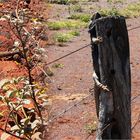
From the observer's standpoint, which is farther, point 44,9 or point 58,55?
point 44,9

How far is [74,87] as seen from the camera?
8.02 m

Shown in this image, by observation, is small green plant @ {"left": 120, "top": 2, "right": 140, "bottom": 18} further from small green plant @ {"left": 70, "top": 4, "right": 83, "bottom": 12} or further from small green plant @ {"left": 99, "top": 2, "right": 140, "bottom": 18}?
small green plant @ {"left": 70, "top": 4, "right": 83, "bottom": 12}

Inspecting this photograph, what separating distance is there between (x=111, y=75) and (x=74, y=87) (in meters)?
5.64

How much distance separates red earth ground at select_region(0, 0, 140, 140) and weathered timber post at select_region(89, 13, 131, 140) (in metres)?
3.35

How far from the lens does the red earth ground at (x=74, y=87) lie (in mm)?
6117

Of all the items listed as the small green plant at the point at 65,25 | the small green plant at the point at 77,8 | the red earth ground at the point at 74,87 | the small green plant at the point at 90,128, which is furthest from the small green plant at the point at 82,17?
the small green plant at the point at 90,128

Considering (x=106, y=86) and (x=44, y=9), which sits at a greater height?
(x=106, y=86)

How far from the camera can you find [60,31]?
12.0m

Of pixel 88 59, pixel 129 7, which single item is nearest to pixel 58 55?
pixel 88 59

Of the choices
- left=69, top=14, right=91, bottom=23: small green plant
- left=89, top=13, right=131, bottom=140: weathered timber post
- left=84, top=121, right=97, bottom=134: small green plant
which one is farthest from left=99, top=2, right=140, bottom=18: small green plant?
left=89, top=13, right=131, bottom=140: weathered timber post

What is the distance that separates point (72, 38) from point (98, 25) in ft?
30.4

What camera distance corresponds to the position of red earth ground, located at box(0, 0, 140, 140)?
20.1ft

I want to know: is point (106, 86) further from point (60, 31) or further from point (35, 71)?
point (60, 31)

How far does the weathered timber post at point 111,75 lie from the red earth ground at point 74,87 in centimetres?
335
